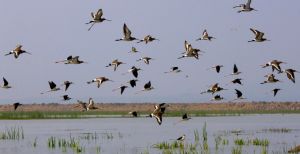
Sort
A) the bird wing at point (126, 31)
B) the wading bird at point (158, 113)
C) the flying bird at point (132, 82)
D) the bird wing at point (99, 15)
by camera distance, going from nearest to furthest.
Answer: the wading bird at point (158, 113) → the bird wing at point (99, 15) → the bird wing at point (126, 31) → the flying bird at point (132, 82)

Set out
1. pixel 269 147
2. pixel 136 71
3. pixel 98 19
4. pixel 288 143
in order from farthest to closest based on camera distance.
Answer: pixel 288 143 → pixel 269 147 → pixel 136 71 → pixel 98 19

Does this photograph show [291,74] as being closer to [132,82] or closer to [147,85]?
[147,85]

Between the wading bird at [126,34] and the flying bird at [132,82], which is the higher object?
the wading bird at [126,34]

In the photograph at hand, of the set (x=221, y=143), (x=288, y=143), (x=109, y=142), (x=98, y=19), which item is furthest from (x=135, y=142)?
(x=98, y=19)

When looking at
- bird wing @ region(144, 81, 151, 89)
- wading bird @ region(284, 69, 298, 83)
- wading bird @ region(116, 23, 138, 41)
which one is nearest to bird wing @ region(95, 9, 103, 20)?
wading bird @ region(116, 23, 138, 41)

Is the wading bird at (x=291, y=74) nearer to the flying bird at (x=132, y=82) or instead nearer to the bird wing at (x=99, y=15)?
the flying bird at (x=132, y=82)

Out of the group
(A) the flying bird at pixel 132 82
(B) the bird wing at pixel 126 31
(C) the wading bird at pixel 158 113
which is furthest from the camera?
(A) the flying bird at pixel 132 82

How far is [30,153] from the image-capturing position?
37.5 metres

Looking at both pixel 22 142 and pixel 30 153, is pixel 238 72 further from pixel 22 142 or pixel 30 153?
pixel 22 142

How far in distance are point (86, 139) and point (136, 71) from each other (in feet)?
42.2

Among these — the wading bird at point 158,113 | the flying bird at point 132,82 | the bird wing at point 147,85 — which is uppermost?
the flying bird at point 132,82

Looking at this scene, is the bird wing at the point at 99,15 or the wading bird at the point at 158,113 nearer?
the wading bird at the point at 158,113

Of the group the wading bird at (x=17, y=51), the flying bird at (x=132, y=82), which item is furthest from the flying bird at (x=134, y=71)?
the wading bird at (x=17, y=51)

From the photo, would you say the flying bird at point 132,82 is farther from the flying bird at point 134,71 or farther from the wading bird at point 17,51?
the wading bird at point 17,51
